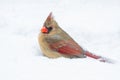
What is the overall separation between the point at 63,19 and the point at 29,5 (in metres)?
0.82

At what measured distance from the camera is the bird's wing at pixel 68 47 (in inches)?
219

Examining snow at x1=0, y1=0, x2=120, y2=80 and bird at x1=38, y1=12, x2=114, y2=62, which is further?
bird at x1=38, y1=12, x2=114, y2=62

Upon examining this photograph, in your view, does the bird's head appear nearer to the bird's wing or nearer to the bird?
the bird

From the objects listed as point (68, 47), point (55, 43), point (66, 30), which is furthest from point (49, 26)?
point (66, 30)

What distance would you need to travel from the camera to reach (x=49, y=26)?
569cm

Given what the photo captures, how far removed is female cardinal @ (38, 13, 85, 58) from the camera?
18.3 ft

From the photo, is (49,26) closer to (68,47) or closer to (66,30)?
(68,47)

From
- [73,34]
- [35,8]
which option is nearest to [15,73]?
[73,34]

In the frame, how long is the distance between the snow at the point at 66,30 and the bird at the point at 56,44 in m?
0.11

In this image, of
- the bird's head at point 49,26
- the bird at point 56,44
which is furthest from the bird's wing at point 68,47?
the bird's head at point 49,26

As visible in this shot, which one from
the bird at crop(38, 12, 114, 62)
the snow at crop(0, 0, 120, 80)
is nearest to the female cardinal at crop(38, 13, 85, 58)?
the bird at crop(38, 12, 114, 62)

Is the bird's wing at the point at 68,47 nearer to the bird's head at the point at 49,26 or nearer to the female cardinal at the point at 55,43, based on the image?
the female cardinal at the point at 55,43

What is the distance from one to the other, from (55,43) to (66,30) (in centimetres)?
68

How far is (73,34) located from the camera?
20.3 feet
